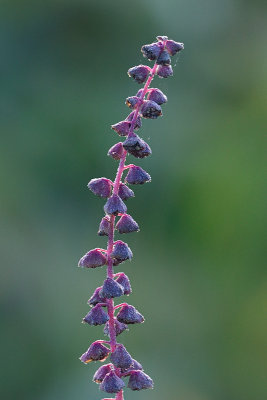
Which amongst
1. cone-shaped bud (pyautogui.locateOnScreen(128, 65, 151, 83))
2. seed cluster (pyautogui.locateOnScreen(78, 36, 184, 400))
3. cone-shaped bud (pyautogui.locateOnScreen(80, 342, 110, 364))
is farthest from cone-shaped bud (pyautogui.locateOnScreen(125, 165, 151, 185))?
cone-shaped bud (pyautogui.locateOnScreen(80, 342, 110, 364))

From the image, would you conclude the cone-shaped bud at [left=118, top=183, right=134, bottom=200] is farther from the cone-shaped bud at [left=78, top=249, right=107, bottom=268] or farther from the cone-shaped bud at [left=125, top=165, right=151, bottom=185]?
the cone-shaped bud at [left=78, top=249, right=107, bottom=268]

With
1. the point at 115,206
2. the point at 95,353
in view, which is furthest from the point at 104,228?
the point at 95,353

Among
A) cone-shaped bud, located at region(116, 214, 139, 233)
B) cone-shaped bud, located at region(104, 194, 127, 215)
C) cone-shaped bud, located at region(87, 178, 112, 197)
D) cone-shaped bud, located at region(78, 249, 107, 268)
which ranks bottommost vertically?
cone-shaped bud, located at region(78, 249, 107, 268)

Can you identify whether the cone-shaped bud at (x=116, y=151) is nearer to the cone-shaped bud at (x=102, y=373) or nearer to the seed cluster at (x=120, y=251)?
the seed cluster at (x=120, y=251)

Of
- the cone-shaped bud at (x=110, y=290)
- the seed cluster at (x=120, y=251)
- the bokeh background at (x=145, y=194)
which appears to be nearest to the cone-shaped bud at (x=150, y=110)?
the seed cluster at (x=120, y=251)

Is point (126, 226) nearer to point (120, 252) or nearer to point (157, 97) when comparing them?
point (120, 252)

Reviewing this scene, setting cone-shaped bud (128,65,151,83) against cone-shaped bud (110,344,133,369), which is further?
cone-shaped bud (128,65,151,83)

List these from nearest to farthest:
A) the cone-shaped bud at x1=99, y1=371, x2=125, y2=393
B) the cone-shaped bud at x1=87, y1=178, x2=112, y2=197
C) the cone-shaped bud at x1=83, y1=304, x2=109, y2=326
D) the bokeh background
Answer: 1. the cone-shaped bud at x1=99, y1=371, x2=125, y2=393
2. the cone-shaped bud at x1=83, y1=304, x2=109, y2=326
3. the cone-shaped bud at x1=87, y1=178, x2=112, y2=197
4. the bokeh background
